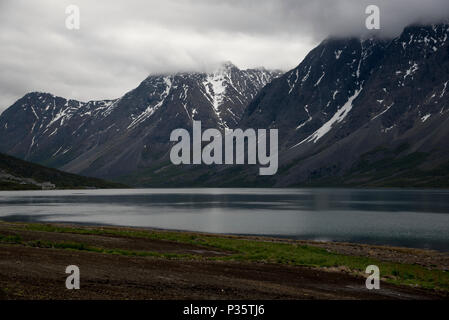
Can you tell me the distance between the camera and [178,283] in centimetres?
2802

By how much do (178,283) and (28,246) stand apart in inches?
779

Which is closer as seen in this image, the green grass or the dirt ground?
the dirt ground

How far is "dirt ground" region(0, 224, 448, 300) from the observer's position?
24328 millimetres

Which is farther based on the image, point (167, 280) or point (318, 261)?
point (318, 261)

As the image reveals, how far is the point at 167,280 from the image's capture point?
28.6m

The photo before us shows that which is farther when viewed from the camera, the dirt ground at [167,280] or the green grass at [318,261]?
the green grass at [318,261]

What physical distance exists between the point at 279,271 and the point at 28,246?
22.4m

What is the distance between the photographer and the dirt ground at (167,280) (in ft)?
79.8
